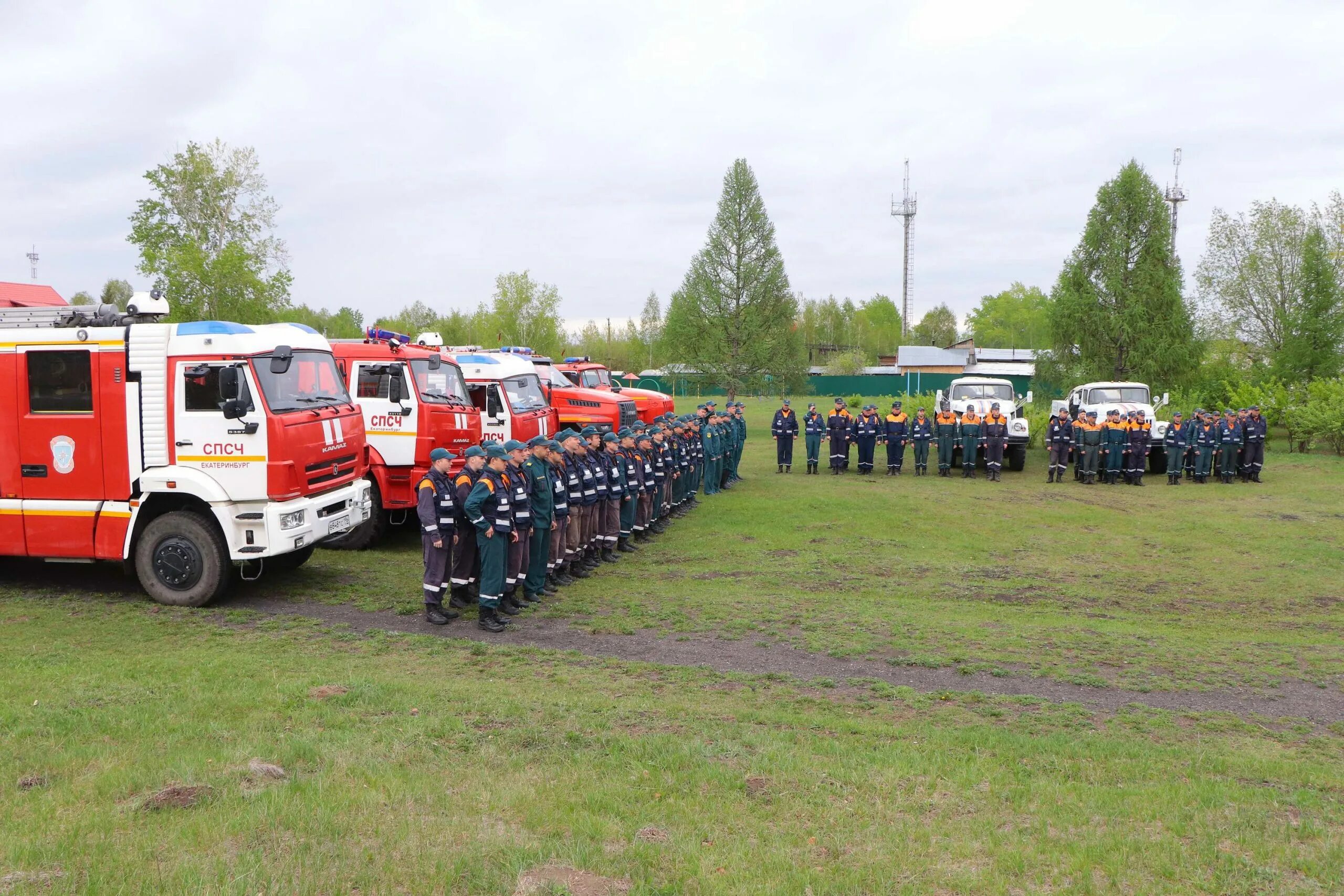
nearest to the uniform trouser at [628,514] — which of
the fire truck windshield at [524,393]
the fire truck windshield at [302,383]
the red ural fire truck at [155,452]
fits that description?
the fire truck windshield at [524,393]

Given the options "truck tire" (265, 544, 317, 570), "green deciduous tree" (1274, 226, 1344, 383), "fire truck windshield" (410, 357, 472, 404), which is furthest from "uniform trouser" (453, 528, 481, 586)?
"green deciduous tree" (1274, 226, 1344, 383)

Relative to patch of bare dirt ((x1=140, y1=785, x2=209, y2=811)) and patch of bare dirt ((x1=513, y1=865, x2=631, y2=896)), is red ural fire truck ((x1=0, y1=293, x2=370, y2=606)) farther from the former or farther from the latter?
patch of bare dirt ((x1=513, y1=865, x2=631, y2=896))

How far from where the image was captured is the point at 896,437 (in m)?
23.1

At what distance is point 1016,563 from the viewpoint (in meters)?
12.7

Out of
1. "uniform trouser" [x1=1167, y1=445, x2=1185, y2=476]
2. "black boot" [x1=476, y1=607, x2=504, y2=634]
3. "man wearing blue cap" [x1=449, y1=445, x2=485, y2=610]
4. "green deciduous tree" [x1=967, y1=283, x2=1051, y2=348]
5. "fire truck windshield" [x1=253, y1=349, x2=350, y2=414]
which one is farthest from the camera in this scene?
"green deciduous tree" [x1=967, y1=283, x2=1051, y2=348]

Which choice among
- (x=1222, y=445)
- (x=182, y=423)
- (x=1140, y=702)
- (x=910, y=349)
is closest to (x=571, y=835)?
(x=1140, y=702)

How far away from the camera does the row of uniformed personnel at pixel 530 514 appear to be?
31.4 feet

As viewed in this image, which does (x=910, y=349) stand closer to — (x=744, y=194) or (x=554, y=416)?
(x=744, y=194)

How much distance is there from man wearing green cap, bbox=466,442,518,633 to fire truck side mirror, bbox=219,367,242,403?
2552mm

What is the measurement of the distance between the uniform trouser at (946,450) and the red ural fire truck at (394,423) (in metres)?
13.4

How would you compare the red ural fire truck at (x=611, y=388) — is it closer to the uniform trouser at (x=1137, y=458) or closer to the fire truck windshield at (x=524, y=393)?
the fire truck windshield at (x=524, y=393)

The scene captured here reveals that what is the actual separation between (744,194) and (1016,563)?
25.7 metres

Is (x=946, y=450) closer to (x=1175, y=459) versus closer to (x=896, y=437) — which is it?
(x=896, y=437)

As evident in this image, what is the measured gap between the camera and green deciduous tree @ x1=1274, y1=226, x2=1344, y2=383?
32.9 metres
